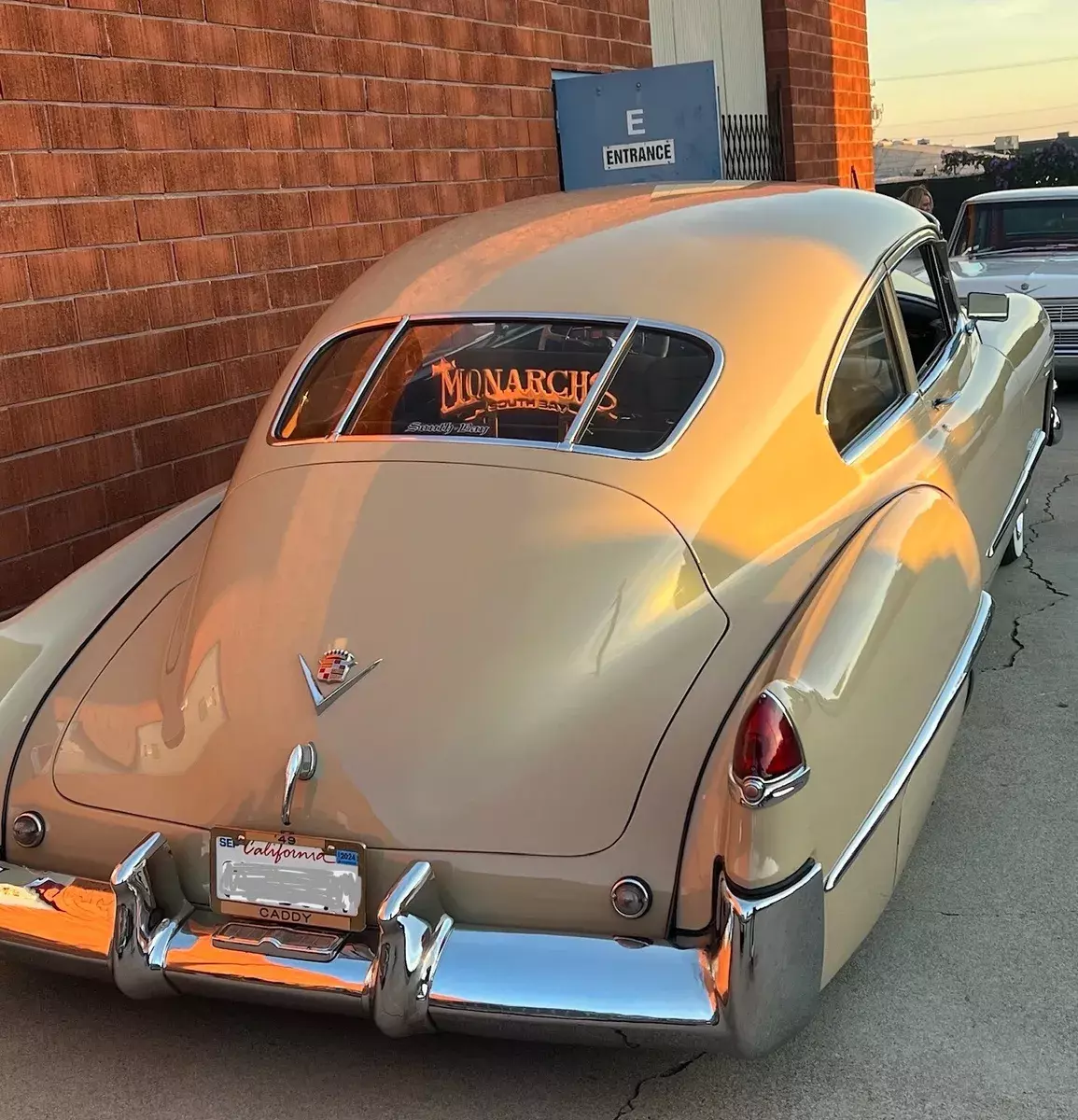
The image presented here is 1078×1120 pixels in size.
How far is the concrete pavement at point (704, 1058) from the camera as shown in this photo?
8.36 feet

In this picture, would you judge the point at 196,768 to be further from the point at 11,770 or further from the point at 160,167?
the point at 160,167

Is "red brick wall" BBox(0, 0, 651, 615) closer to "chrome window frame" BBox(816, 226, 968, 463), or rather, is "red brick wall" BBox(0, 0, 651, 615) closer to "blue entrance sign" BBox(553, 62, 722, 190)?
"blue entrance sign" BBox(553, 62, 722, 190)

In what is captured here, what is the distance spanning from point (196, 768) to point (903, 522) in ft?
5.48

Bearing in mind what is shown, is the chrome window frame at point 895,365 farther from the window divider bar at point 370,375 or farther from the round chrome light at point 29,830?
the round chrome light at point 29,830

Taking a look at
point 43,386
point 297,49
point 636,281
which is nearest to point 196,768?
point 636,281

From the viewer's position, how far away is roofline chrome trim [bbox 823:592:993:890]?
246 centimetres

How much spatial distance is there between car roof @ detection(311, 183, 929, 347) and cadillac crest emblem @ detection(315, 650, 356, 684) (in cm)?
110

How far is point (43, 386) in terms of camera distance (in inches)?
180

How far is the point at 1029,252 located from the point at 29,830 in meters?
8.36

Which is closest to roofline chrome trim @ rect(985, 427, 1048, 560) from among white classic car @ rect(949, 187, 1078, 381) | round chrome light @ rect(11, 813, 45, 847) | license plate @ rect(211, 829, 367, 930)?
license plate @ rect(211, 829, 367, 930)

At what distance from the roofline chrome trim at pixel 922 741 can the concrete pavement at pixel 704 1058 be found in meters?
0.49

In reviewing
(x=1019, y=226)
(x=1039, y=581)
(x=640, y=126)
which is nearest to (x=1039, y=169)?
(x=1019, y=226)

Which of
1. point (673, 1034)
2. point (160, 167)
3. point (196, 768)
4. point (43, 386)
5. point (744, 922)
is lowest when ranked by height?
point (673, 1034)

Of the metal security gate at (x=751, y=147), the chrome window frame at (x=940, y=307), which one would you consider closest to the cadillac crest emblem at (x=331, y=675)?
the chrome window frame at (x=940, y=307)
